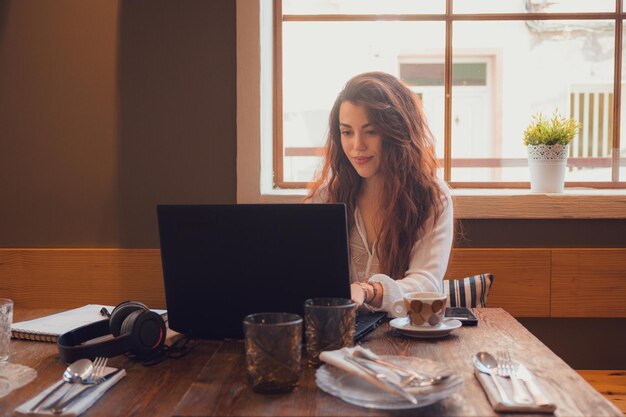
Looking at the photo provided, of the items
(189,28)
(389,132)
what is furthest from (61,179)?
(389,132)

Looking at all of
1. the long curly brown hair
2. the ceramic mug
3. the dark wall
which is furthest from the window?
the ceramic mug

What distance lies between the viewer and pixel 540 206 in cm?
253

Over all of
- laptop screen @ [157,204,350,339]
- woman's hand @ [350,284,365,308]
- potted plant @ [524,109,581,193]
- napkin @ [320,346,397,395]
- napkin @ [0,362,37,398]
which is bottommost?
napkin @ [0,362,37,398]

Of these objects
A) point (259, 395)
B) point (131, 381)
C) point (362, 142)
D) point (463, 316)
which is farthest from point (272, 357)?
point (362, 142)

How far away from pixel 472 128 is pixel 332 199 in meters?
0.93

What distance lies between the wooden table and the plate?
0.03 ft

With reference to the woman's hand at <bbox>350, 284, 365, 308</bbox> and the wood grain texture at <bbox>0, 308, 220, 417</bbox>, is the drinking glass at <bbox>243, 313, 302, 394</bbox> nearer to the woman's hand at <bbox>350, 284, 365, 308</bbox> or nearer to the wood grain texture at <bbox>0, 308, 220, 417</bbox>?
the wood grain texture at <bbox>0, 308, 220, 417</bbox>

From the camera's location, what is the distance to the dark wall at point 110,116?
2619 millimetres

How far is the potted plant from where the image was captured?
8.45 feet

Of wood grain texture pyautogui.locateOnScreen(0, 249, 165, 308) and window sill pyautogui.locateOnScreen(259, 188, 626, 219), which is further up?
window sill pyautogui.locateOnScreen(259, 188, 626, 219)

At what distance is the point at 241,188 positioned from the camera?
2.61 m

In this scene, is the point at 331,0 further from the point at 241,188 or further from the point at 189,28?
the point at 241,188

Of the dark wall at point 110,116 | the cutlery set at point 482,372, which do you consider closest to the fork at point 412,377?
the cutlery set at point 482,372

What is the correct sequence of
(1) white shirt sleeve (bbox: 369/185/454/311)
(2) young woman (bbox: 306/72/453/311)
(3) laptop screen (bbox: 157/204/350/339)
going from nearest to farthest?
(3) laptop screen (bbox: 157/204/350/339) < (1) white shirt sleeve (bbox: 369/185/454/311) < (2) young woman (bbox: 306/72/453/311)
